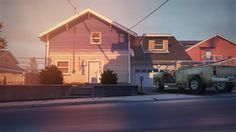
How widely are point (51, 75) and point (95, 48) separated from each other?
517cm

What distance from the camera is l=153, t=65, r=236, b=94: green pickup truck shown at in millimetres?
9695

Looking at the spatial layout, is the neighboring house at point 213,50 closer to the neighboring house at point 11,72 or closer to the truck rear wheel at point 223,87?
the truck rear wheel at point 223,87

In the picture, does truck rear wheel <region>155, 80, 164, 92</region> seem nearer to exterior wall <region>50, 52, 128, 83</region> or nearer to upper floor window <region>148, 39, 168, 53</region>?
exterior wall <region>50, 52, 128, 83</region>

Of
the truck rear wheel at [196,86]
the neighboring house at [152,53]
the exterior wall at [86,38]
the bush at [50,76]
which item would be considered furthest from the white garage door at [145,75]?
the truck rear wheel at [196,86]

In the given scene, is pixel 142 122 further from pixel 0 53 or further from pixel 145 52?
pixel 145 52

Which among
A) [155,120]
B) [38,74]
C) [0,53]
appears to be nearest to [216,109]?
[155,120]

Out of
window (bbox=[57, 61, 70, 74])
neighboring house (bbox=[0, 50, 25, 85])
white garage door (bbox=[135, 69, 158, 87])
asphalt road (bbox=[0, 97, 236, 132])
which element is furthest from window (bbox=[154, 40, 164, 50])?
asphalt road (bbox=[0, 97, 236, 132])

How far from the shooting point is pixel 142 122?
5277 millimetres

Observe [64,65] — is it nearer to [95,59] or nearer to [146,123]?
[95,59]

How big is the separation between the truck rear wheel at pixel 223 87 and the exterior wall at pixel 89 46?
7.18m

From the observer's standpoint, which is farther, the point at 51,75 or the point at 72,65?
the point at 72,65

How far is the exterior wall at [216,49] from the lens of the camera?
11328mm

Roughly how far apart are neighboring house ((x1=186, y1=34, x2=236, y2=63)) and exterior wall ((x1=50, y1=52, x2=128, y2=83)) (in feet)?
13.0

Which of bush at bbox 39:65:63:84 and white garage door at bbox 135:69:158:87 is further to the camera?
white garage door at bbox 135:69:158:87
